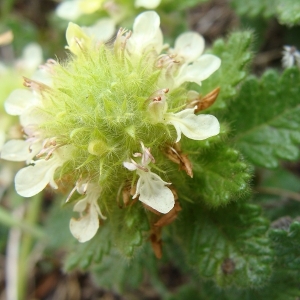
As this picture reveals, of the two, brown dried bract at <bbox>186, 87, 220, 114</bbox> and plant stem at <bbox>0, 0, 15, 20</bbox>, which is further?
plant stem at <bbox>0, 0, 15, 20</bbox>

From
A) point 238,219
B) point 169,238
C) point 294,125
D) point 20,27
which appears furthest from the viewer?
point 20,27

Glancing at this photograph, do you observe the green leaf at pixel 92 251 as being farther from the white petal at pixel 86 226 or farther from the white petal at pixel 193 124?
the white petal at pixel 193 124

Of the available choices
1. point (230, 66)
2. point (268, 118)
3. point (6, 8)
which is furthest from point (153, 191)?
point (6, 8)

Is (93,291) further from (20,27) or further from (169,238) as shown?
(20,27)

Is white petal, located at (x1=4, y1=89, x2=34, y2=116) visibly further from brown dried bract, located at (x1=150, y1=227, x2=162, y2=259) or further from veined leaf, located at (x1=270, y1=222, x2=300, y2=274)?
veined leaf, located at (x1=270, y1=222, x2=300, y2=274)

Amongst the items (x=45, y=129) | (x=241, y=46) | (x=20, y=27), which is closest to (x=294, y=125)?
(x=241, y=46)

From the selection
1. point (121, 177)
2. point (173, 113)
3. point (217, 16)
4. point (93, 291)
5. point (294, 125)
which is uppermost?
point (173, 113)

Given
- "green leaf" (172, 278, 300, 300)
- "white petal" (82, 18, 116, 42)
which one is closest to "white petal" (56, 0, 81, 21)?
"white petal" (82, 18, 116, 42)
